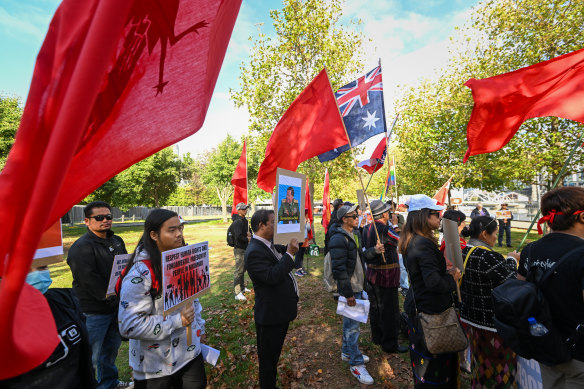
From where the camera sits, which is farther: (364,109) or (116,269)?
(364,109)

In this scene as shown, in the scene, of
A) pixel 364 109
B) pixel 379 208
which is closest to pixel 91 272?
pixel 379 208

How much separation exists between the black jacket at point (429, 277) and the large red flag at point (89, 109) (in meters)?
2.64

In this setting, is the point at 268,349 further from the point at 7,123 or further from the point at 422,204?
the point at 7,123

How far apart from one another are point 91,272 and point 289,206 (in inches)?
107

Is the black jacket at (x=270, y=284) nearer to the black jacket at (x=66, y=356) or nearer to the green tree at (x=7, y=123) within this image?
the black jacket at (x=66, y=356)

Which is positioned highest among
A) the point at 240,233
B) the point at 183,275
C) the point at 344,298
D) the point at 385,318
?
the point at 183,275

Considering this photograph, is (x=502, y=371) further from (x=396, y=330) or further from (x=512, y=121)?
(x=512, y=121)

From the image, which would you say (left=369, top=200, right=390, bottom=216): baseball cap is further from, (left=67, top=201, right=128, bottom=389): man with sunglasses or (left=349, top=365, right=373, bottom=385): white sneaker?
(left=67, top=201, right=128, bottom=389): man with sunglasses

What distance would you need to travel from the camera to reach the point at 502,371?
3.25m

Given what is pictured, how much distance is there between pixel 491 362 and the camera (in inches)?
132

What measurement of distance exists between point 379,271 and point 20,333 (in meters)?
5.06

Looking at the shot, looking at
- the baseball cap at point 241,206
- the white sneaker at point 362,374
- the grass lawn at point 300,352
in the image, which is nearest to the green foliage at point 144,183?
the baseball cap at point 241,206

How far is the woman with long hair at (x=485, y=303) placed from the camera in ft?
10.7

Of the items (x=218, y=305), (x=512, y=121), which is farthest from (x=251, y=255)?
(x=218, y=305)
